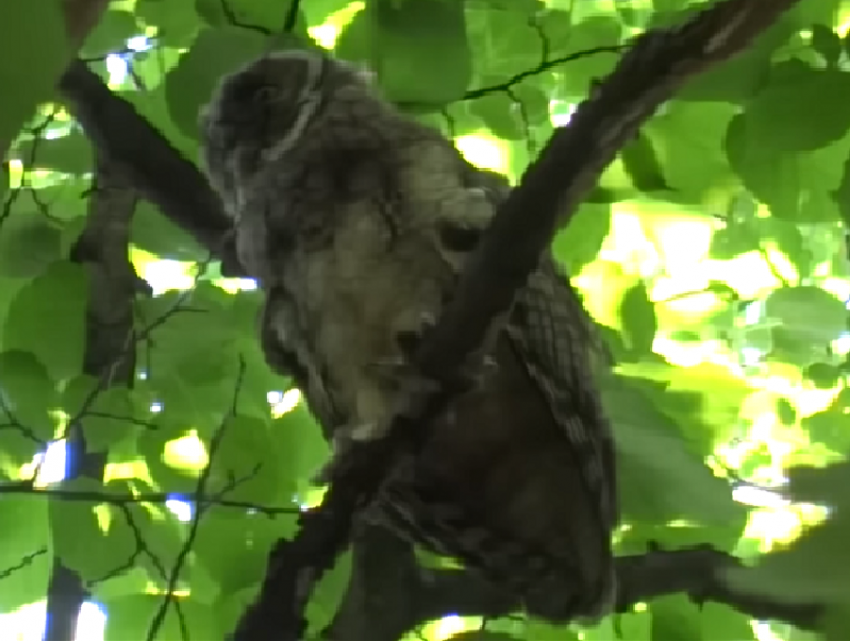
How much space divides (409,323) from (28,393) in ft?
0.81

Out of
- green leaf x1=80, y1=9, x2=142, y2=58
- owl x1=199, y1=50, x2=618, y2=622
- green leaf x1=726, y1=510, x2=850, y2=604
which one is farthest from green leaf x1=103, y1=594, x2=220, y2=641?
green leaf x1=726, y1=510, x2=850, y2=604

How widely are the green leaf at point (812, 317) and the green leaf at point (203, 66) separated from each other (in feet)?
1.19

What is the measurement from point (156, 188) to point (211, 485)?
20 centimetres

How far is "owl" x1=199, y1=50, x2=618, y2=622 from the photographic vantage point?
0.52m

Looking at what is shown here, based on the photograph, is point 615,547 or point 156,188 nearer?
point 615,547

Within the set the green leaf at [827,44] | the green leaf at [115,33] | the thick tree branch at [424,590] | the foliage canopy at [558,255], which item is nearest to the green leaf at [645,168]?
the foliage canopy at [558,255]

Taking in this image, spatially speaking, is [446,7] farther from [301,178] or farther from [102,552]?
[102,552]

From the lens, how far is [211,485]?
22.5 inches

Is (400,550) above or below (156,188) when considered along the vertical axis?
below

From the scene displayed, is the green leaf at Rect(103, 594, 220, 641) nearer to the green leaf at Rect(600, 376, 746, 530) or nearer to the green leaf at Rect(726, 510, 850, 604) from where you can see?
the green leaf at Rect(600, 376, 746, 530)

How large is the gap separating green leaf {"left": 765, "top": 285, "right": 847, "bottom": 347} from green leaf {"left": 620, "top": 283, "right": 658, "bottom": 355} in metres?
0.08

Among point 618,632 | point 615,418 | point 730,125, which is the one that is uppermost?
point 730,125

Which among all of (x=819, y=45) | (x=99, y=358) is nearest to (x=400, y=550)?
(x=99, y=358)

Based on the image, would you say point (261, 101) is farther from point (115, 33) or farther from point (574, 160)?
point (574, 160)
